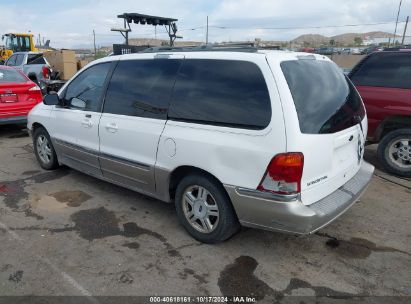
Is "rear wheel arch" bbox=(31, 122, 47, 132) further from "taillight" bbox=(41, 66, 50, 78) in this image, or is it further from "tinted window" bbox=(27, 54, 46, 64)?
"tinted window" bbox=(27, 54, 46, 64)

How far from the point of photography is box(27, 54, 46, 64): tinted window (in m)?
15.3

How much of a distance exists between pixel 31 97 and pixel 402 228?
298 inches

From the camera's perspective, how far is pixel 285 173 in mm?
2875

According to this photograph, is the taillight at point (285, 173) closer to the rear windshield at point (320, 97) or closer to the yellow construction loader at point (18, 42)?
the rear windshield at point (320, 97)

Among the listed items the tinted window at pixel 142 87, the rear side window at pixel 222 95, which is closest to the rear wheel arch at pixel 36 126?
the tinted window at pixel 142 87

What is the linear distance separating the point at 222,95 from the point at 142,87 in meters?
1.08

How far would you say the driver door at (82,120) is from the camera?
447 centimetres

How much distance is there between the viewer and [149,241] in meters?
3.70

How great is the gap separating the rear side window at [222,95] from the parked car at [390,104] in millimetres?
3220

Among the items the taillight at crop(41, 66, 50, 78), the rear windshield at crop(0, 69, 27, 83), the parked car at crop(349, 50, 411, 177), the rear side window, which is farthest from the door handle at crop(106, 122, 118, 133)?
the taillight at crop(41, 66, 50, 78)

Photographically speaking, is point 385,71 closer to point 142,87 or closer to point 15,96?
point 142,87

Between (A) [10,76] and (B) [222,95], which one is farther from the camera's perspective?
(A) [10,76]

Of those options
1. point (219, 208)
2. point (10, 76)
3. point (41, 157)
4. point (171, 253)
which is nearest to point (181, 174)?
point (219, 208)

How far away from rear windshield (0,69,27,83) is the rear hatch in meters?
6.99
